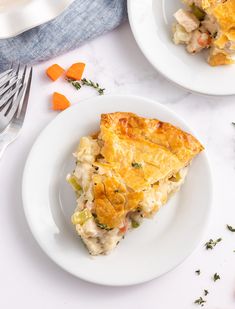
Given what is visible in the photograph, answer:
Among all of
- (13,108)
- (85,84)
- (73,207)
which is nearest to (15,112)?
(13,108)

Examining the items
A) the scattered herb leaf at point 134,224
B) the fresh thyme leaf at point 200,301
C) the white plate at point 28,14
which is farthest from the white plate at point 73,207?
the white plate at point 28,14

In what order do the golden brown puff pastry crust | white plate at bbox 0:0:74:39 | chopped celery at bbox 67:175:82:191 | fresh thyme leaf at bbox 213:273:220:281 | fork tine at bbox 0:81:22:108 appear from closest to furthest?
white plate at bbox 0:0:74:39 < the golden brown puff pastry crust < chopped celery at bbox 67:175:82:191 < fork tine at bbox 0:81:22:108 < fresh thyme leaf at bbox 213:273:220:281

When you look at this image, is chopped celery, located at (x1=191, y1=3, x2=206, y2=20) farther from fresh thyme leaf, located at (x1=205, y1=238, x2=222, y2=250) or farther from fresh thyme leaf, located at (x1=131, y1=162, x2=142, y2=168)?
fresh thyme leaf, located at (x1=205, y1=238, x2=222, y2=250)

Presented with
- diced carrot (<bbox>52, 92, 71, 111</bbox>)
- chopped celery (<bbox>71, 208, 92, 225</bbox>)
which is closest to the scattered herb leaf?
chopped celery (<bbox>71, 208, 92, 225</bbox>)

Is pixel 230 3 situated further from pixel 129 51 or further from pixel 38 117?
pixel 38 117

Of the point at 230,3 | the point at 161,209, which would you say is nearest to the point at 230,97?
the point at 230,3

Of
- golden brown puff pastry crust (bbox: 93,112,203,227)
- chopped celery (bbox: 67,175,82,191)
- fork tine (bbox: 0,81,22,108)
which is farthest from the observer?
fork tine (bbox: 0,81,22,108)
